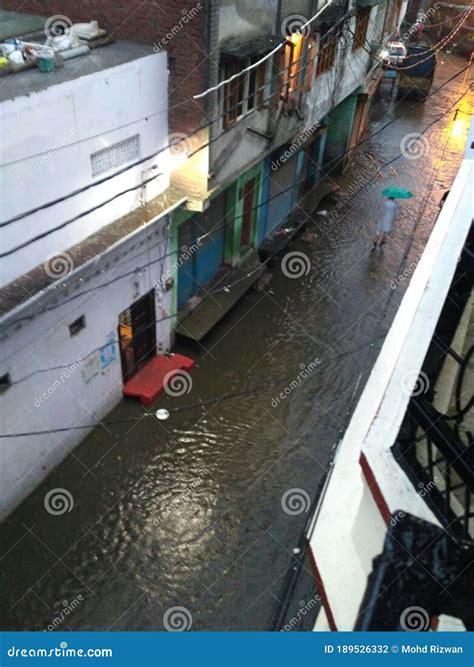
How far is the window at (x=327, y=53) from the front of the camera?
17000mm

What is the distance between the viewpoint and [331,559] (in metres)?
3.92

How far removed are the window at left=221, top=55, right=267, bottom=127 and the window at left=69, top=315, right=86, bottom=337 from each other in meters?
4.87

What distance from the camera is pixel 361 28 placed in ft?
70.8

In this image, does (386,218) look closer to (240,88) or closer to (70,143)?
(240,88)

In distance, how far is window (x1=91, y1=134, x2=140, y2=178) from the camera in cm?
1002

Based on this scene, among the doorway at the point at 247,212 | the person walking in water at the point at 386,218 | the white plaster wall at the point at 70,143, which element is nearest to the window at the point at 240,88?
the white plaster wall at the point at 70,143

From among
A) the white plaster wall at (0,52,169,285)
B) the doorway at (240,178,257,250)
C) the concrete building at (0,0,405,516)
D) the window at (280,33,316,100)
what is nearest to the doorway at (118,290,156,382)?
the concrete building at (0,0,405,516)

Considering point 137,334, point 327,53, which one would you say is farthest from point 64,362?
point 327,53

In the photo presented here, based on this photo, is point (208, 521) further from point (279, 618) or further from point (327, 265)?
point (327, 265)

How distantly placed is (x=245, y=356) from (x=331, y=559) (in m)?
10.8

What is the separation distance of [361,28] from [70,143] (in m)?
16.5

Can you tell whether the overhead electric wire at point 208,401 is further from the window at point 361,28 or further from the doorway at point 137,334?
the window at point 361,28

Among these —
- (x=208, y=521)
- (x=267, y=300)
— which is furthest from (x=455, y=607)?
(x=267, y=300)

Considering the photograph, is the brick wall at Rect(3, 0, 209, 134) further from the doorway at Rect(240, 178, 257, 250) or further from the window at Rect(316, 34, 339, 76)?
the window at Rect(316, 34, 339, 76)
